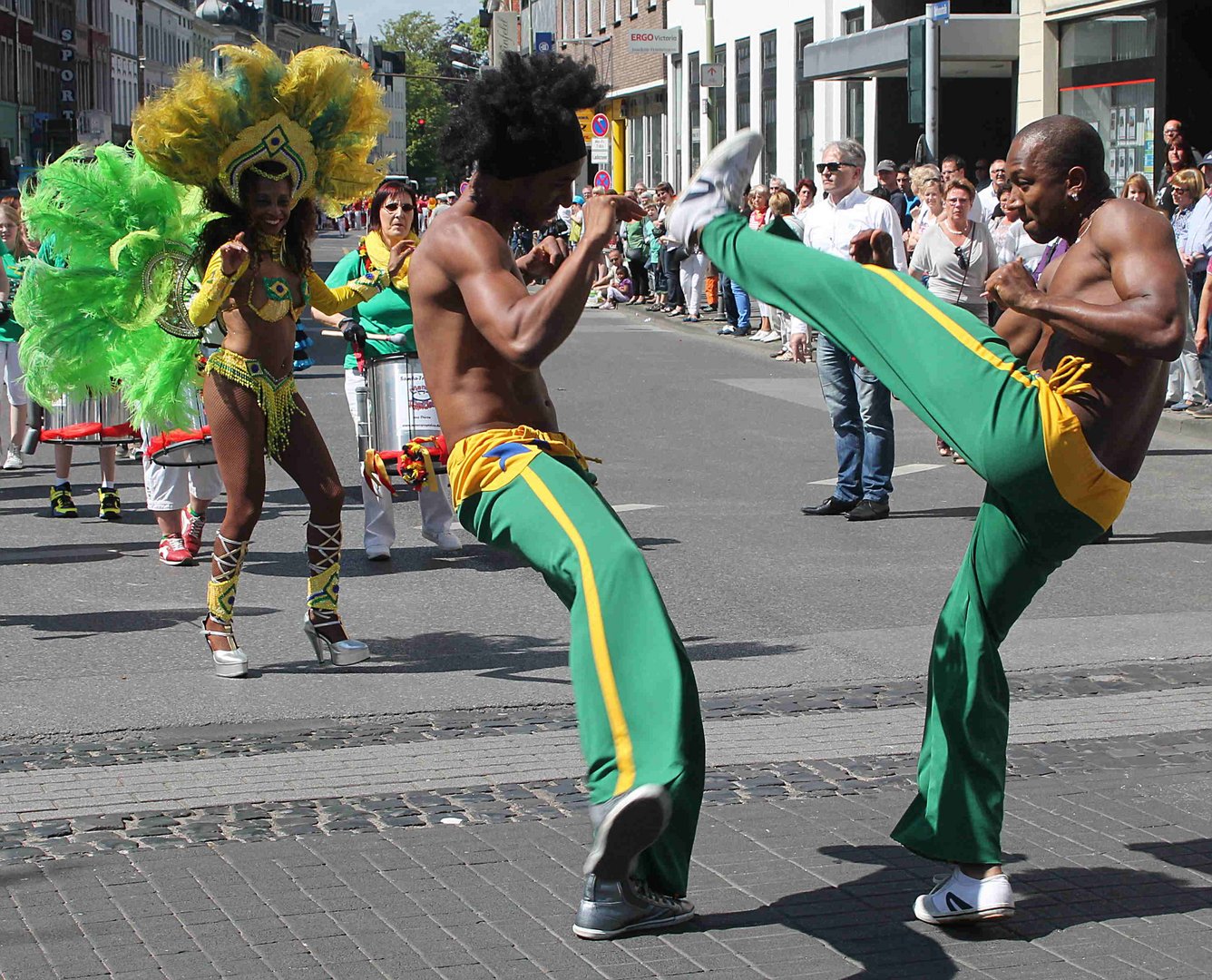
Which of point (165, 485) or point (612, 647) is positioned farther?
point (165, 485)

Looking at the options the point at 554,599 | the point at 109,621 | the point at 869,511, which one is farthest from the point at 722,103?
the point at 109,621

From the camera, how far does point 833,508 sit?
10.9 m

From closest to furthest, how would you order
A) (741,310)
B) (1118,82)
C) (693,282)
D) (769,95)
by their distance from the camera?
(1118,82) → (741,310) → (693,282) → (769,95)

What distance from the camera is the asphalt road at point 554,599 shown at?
682 cm

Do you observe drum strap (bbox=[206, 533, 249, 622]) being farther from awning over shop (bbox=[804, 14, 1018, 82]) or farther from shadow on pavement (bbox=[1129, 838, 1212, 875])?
awning over shop (bbox=[804, 14, 1018, 82])

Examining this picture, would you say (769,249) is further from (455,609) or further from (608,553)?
(455,609)

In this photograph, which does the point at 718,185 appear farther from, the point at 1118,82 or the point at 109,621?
the point at 1118,82

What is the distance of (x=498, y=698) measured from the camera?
21.6 feet

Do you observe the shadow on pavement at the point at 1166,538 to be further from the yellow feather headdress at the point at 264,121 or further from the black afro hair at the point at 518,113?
the black afro hair at the point at 518,113

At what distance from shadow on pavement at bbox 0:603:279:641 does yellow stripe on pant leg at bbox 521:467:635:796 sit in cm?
428

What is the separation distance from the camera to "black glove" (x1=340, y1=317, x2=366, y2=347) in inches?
369

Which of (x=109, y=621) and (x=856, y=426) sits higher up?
(x=856, y=426)

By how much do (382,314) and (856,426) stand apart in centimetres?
304

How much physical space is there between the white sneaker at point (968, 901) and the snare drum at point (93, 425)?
7409mm
